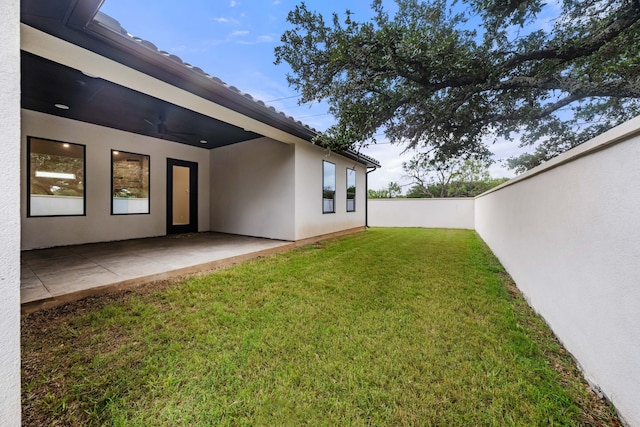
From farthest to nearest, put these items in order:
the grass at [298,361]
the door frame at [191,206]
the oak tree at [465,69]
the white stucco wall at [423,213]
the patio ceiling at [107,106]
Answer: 1. the white stucco wall at [423,213]
2. the door frame at [191,206]
3. the patio ceiling at [107,106]
4. the oak tree at [465,69]
5. the grass at [298,361]

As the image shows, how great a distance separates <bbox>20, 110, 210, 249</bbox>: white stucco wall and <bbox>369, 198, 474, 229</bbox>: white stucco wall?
10.0m

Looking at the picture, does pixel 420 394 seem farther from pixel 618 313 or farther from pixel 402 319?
pixel 618 313

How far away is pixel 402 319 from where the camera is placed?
8.89 feet

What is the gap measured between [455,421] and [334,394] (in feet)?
2.32

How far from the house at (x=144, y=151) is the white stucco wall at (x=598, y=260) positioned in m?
4.05

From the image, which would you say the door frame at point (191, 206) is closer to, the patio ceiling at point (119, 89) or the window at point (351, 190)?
the patio ceiling at point (119, 89)

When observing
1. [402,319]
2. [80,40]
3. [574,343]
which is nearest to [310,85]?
[80,40]

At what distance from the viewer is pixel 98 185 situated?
6.16 meters

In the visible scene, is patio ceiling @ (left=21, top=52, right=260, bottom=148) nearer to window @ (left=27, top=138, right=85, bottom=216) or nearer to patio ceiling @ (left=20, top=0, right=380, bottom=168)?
patio ceiling @ (left=20, top=0, right=380, bottom=168)

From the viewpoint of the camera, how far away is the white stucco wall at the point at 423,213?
13.3 m

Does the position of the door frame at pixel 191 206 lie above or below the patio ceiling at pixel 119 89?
below

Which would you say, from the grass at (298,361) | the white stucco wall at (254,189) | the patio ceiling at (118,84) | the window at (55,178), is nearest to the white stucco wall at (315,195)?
the white stucco wall at (254,189)

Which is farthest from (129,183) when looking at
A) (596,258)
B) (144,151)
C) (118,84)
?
(596,258)

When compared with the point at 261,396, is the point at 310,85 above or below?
above
